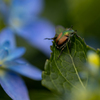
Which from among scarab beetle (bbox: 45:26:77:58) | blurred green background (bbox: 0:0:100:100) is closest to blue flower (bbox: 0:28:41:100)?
scarab beetle (bbox: 45:26:77:58)

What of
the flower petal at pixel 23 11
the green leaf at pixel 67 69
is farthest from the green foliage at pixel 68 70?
the flower petal at pixel 23 11

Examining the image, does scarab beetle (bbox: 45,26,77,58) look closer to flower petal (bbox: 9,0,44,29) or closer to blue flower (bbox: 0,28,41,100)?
blue flower (bbox: 0,28,41,100)

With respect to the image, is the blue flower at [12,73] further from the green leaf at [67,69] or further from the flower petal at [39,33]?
the flower petal at [39,33]

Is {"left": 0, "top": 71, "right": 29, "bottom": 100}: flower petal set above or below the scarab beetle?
below

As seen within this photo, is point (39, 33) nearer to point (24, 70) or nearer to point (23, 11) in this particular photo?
point (23, 11)

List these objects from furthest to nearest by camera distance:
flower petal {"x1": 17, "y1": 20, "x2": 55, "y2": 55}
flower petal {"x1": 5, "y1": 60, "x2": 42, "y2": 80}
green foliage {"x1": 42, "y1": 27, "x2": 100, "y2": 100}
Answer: flower petal {"x1": 17, "y1": 20, "x2": 55, "y2": 55}
flower petal {"x1": 5, "y1": 60, "x2": 42, "y2": 80}
green foliage {"x1": 42, "y1": 27, "x2": 100, "y2": 100}

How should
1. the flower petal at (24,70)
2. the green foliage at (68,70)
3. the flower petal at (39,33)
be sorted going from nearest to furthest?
the green foliage at (68,70) → the flower petal at (24,70) → the flower petal at (39,33)

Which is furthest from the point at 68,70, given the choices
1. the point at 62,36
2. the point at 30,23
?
the point at 30,23
